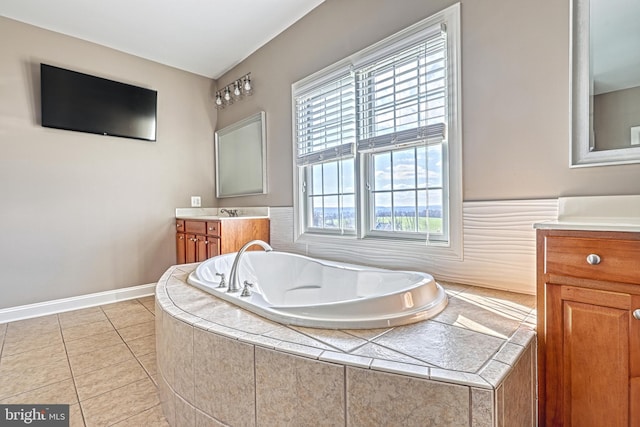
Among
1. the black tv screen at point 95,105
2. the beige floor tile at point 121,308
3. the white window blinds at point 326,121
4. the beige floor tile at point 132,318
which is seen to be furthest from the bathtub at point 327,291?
the black tv screen at point 95,105

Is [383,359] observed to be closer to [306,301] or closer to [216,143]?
[306,301]

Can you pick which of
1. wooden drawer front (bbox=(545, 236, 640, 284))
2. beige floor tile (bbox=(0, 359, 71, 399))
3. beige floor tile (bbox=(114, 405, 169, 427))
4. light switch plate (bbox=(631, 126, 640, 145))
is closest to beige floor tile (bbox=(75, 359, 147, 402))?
beige floor tile (bbox=(0, 359, 71, 399))

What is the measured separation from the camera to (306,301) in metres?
2.05

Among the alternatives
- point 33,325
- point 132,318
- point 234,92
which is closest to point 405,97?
point 234,92

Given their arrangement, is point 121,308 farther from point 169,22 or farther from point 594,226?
point 594,226

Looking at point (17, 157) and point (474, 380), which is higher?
point (17, 157)

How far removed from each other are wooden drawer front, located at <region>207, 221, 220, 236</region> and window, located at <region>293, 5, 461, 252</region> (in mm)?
752

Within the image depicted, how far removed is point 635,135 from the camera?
3.87 feet

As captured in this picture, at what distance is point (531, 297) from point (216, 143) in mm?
3576

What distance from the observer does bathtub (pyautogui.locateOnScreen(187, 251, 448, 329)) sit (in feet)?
3.67

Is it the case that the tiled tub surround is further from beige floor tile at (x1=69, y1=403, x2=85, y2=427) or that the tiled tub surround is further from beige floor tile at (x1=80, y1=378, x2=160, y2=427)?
beige floor tile at (x1=69, y1=403, x2=85, y2=427)

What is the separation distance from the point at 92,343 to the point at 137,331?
29cm

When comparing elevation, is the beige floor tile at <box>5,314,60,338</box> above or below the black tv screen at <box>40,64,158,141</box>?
below

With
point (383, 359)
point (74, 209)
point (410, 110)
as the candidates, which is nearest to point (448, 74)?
point (410, 110)
